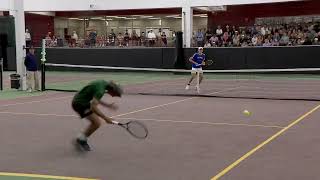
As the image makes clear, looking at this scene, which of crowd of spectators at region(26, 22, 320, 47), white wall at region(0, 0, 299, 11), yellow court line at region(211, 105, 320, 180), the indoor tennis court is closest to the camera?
yellow court line at region(211, 105, 320, 180)

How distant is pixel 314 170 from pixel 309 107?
8739mm

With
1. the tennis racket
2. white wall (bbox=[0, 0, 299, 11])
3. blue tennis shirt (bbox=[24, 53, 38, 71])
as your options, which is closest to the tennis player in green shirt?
the tennis racket

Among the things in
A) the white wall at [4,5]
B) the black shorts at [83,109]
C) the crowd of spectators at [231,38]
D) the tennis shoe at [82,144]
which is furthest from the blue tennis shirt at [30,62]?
the white wall at [4,5]

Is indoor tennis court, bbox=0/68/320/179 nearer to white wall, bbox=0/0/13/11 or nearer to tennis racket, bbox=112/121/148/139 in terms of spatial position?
tennis racket, bbox=112/121/148/139

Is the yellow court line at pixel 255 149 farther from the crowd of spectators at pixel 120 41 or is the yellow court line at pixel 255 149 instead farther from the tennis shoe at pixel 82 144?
the crowd of spectators at pixel 120 41

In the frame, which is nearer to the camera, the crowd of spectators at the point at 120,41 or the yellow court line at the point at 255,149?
the yellow court line at the point at 255,149

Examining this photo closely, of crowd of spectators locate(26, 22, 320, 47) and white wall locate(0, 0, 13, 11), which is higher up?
white wall locate(0, 0, 13, 11)

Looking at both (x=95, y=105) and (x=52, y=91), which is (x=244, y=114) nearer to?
(x=95, y=105)

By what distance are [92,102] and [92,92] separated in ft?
0.87

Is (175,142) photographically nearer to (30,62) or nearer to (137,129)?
(137,129)

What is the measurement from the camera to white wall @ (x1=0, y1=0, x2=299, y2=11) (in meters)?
38.8

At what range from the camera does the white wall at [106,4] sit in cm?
3881

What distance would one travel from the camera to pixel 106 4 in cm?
4219

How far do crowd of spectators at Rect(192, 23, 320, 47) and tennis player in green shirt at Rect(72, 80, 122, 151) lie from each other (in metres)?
24.5
